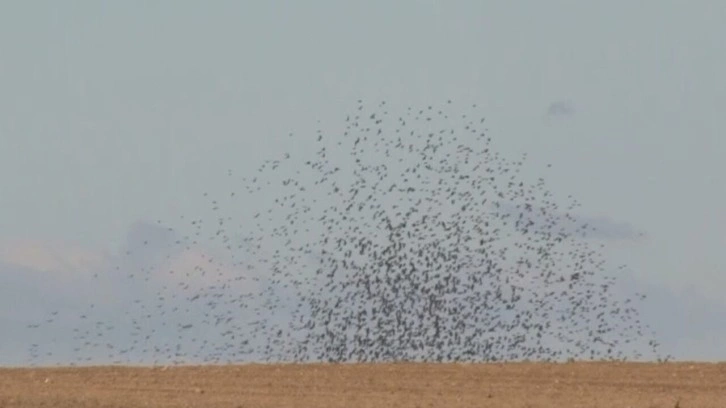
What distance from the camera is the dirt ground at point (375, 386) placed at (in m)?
26.8

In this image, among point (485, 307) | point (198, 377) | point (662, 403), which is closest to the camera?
point (662, 403)

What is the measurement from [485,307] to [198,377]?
20.3 ft

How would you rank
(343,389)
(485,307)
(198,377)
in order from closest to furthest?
(343,389), (198,377), (485,307)

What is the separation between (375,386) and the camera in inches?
1150

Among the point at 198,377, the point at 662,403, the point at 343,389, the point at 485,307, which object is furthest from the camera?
the point at 485,307

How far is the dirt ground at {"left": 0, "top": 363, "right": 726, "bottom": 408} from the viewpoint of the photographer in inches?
1053

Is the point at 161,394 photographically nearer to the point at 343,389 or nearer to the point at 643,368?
the point at 343,389

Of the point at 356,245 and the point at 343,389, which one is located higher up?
the point at 356,245

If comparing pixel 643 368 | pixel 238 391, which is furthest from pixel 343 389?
pixel 643 368

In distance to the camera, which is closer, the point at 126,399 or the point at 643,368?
the point at 126,399

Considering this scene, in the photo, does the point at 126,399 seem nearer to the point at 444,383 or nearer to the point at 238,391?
the point at 238,391

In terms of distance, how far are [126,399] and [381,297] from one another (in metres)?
7.64

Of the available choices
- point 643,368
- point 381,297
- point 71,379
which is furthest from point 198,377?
point 643,368

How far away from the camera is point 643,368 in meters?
31.9
